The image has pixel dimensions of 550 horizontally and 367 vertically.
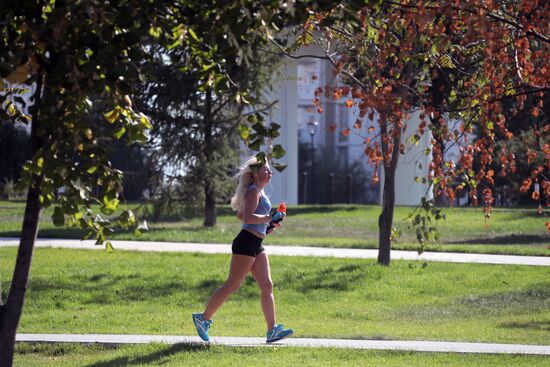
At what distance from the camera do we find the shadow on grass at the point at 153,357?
363 inches

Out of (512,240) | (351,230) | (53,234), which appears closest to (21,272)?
(53,234)

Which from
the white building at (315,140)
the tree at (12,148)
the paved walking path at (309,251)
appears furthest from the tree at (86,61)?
the tree at (12,148)

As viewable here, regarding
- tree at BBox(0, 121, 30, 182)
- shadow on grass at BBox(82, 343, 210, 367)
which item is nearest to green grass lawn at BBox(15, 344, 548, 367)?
shadow on grass at BBox(82, 343, 210, 367)

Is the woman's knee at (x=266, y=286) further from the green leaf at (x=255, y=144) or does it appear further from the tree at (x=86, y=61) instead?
the green leaf at (x=255, y=144)

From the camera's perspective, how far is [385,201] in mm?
16828

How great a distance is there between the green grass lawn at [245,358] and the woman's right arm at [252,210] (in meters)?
1.23

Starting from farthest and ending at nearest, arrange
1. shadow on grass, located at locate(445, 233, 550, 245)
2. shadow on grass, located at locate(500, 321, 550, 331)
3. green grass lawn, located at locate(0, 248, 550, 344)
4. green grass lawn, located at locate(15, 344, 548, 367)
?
shadow on grass, located at locate(445, 233, 550, 245)
shadow on grass, located at locate(500, 321, 550, 331)
green grass lawn, located at locate(0, 248, 550, 344)
green grass lawn, located at locate(15, 344, 548, 367)

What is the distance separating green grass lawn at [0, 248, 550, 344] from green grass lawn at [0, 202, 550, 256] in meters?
2.63

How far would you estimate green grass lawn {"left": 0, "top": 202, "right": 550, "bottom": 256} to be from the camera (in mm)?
20938

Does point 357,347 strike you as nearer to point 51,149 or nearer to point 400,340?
point 400,340

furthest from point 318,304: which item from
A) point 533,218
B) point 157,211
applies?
point 533,218

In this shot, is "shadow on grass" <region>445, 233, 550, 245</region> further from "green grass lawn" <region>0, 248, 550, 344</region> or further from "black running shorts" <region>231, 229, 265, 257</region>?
"black running shorts" <region>231, 229, 265, 257</region>

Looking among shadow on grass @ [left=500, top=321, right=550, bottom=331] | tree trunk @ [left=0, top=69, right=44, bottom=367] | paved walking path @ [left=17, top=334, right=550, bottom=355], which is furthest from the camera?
shadow on grass @ [left=500, top=321, right=550, bottom=331]

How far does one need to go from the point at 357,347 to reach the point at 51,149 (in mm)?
5283
